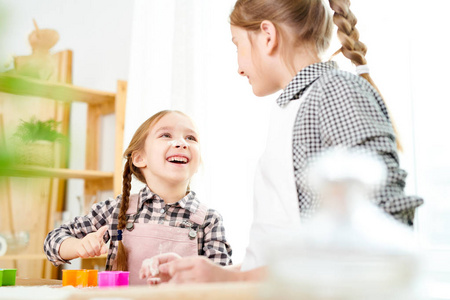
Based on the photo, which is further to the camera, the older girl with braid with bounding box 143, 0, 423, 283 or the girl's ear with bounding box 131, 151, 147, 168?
the girl's ear with bounding box 131, 151, 147, 168

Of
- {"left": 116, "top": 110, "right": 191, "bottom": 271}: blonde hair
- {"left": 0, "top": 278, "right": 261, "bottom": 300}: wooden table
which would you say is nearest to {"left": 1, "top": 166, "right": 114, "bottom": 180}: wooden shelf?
{"left": 116, "top": 110, "right": 191, "bottom": 271}: blonde hair

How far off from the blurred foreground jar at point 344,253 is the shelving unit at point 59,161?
2.14 m

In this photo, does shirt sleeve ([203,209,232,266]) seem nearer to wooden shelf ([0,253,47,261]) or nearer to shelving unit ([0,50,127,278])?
shelving unit ([0,50,127,278])

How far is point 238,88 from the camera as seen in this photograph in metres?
2.01

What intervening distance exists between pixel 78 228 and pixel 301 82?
29.5 inches

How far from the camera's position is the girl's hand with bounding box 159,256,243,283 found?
2.04ft

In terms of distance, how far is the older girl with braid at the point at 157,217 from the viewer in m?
1.32

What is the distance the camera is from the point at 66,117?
111 inches

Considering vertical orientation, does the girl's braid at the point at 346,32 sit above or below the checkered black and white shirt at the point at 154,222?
above

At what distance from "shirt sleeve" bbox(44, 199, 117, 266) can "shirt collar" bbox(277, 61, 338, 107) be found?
669 millimetres

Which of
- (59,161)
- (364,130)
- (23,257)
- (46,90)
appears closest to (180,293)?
(364,130)

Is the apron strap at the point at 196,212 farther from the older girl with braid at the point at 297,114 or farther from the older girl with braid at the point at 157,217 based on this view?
the older girl with braid at the point at 297,114

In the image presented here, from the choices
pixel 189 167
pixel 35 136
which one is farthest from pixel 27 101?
pixel 189 167

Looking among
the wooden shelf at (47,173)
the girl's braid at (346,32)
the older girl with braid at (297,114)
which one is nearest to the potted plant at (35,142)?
the wooden shelf at (47,173)
